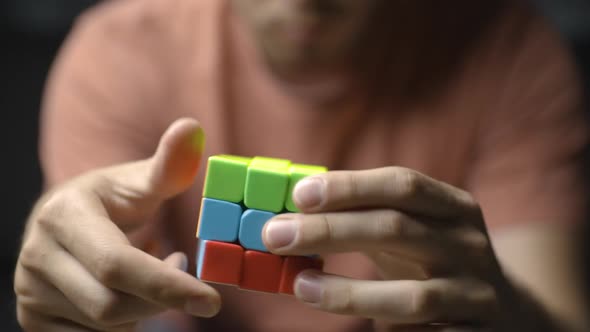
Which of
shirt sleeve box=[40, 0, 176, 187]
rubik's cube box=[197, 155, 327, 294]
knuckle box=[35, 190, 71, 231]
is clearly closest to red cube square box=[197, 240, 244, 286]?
rubik's cube box=[197, 155, 327, 294]

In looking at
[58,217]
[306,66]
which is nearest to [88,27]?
[306,66]

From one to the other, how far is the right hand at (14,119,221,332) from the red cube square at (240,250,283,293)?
0.02 meters

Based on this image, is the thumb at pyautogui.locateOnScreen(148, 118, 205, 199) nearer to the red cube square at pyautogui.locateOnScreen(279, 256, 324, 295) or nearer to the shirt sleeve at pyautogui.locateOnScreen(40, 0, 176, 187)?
the red cube square at pyautogui.locateOnScreen(279, 256, 324, 295)

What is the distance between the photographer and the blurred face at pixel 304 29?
0.64 metres

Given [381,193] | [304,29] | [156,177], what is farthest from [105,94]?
[381,193]

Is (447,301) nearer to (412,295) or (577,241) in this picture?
(412,295)

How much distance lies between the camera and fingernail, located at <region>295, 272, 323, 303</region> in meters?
0.38

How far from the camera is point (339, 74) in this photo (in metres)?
0.76

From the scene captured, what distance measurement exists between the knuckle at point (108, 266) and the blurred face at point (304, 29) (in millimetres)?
357

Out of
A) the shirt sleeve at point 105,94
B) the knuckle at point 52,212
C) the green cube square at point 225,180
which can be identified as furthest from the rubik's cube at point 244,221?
the shirt sleeve at point 105,94

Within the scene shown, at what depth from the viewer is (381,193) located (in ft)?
1.22

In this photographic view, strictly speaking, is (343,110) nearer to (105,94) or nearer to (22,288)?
(105,94)

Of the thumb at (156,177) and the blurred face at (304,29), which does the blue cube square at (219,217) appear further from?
the blurred face at (304,29)

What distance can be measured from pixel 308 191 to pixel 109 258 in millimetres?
132
